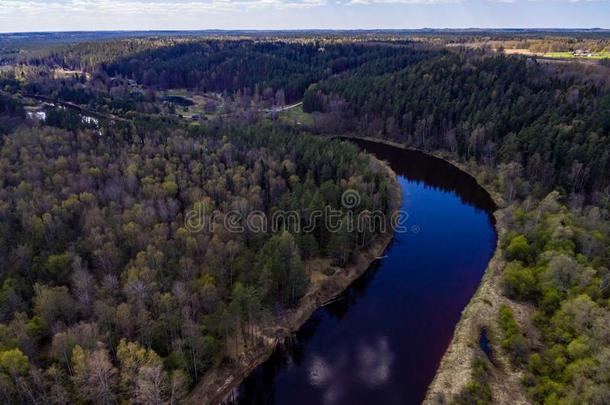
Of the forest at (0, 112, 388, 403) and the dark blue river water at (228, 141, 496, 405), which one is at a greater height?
the forest at (0, 112, 388, 403)

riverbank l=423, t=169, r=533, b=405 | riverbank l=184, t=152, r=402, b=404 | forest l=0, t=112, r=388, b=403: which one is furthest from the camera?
riverbank l=184, t=152, r=402, b=404

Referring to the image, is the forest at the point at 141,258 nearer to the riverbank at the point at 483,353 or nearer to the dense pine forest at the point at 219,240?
the dense pine forest at the point at 219,240

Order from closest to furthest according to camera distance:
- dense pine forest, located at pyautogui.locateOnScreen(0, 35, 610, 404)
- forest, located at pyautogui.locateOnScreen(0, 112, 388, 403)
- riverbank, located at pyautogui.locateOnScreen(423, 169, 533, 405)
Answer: forest, located at pyautogui.locateOnScreen(0, 112, 388, 403)
dense pine forest, located at pyautogui.locateOnScreen(0, 35, 610, 404)
riverbank, located at pyautogui.locateOnScreen(423, 169, 533, 405)

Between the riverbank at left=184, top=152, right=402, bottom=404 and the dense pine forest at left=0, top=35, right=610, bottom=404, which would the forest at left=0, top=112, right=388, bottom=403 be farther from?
the riverbank at left=184, top=152, right=402, bottom=404

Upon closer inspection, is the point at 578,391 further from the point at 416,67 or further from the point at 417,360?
the point at 416,67

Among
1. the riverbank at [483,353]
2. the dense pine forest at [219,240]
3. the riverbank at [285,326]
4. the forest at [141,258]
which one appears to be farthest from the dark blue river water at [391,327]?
the forest at [141,258]

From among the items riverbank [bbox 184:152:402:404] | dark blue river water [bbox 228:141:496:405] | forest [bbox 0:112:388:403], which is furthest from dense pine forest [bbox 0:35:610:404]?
dark blue river water [bbox 228:141:496:405]

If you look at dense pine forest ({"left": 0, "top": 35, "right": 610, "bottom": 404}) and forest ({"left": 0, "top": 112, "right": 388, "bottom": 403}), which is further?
dense pine forest ({"left": 0, "top": 35, "right": 610, "bottom": 404})
